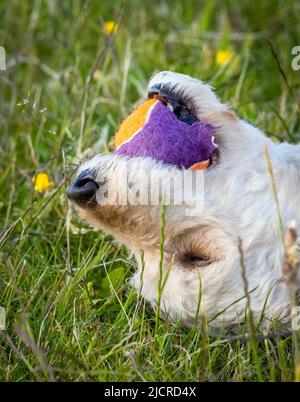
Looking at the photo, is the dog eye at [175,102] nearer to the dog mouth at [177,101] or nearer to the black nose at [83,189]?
the dog mouth at [177,101]

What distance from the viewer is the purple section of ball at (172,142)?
2.44 meters

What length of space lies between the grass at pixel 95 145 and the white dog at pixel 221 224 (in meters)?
0.13

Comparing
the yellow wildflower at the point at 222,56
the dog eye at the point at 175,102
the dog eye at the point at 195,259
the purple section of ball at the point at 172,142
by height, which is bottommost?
the dog eye at the point at 195,259

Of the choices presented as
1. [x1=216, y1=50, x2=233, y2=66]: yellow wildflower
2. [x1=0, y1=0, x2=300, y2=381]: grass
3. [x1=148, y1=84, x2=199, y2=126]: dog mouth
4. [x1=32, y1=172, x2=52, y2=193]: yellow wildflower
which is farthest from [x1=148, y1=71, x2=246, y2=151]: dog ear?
[x1=216, y1=50, x2=233, y2=66]: yellow wildflower

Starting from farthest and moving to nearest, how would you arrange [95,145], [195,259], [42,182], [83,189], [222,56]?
[222,56], [95,145], [42,182], [195,259], [83,189]

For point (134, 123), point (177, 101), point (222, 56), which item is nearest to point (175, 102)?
point (177, 101)

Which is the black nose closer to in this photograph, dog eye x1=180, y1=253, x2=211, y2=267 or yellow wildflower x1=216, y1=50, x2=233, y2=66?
dog eye x1=180, y1=253, x2=211, y2=267

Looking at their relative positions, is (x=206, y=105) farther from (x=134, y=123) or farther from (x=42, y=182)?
(x=42, y=182)

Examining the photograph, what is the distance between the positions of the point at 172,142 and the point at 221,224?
0.29 metres

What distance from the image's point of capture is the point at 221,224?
7.90 feet

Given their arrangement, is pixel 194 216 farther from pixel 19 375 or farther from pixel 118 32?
pixel 118 32

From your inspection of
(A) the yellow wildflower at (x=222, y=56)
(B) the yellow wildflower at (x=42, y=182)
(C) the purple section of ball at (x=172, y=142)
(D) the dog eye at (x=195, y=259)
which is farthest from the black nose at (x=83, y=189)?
(A) the yellow wildflower at (x=222, y=56)

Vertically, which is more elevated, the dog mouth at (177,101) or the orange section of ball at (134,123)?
the dog mouth at (177,101)

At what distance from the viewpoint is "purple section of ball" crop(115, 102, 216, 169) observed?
2.44 meters
